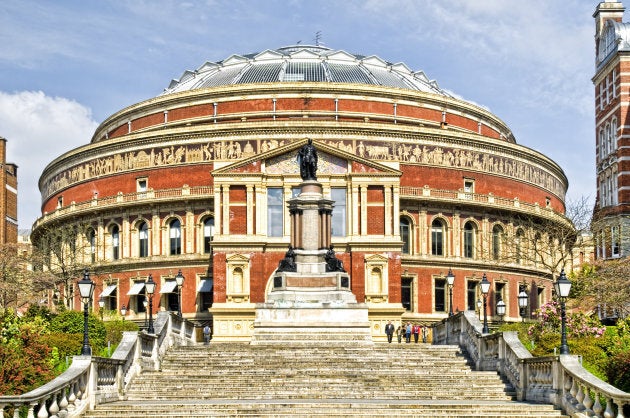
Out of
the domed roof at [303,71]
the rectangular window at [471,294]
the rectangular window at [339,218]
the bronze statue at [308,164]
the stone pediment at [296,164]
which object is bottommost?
the rectangular window at [471,294]

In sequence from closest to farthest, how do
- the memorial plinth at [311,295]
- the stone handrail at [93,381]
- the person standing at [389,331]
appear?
the stone handrail at [93,381]
the memorial plinth at [311,295]
the person standing at [389,331]

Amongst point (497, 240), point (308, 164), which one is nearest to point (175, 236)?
point (497, 240)

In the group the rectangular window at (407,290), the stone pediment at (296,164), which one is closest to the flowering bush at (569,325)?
the stone pediment at (296,164)

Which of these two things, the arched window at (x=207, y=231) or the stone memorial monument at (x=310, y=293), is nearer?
the stone memorial monument at (x=310, y=293)

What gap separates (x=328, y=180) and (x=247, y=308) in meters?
9.30

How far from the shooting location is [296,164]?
64188 millimetres

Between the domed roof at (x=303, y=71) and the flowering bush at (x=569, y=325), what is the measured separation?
3858 centimetres

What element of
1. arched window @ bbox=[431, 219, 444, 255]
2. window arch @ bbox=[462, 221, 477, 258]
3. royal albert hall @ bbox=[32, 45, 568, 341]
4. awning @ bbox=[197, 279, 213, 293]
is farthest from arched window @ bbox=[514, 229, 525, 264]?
awning @ bbox=[197, 279, 213, 293]

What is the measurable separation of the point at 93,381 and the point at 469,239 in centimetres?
4890

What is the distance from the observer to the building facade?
3514 inches

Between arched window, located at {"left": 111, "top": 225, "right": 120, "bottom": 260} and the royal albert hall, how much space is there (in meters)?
0.10

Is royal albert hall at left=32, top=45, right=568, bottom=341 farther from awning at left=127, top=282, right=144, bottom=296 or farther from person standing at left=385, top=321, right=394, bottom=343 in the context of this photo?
person standing at left=385, top=321, right=394, bottom=343

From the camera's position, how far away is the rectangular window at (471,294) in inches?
2862

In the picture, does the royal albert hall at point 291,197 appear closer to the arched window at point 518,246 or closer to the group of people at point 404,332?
the arched window at point 518,246
